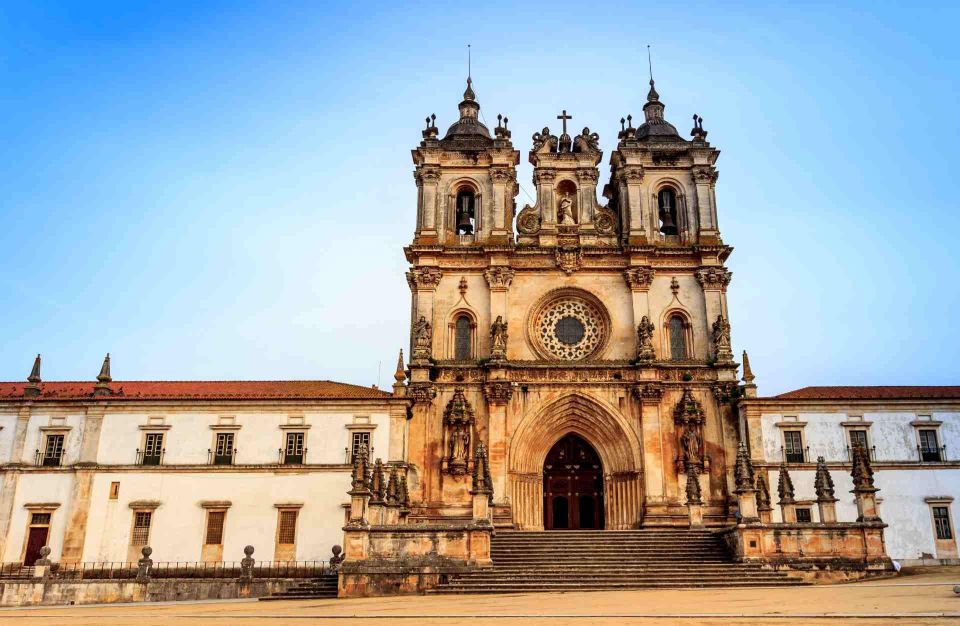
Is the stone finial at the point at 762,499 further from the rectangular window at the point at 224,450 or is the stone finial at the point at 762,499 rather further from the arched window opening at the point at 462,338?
the rectangular window at the point at 224,450

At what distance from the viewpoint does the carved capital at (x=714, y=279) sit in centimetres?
3550

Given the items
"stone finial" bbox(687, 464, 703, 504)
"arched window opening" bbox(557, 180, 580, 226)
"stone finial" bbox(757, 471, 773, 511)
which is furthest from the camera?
"arched window opening" bbox(557, 180, 580, 226)

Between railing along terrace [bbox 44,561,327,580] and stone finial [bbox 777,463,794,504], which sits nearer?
stone finial [bbox 777,463,794,504]

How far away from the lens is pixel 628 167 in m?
37.6

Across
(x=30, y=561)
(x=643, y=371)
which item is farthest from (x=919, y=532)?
(x=30, y=561)

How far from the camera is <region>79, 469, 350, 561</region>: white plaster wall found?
100 ft

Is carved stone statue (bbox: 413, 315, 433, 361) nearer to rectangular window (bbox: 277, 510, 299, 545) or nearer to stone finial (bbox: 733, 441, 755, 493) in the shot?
rectangular window (bbox: 277, 510, 299, 545)

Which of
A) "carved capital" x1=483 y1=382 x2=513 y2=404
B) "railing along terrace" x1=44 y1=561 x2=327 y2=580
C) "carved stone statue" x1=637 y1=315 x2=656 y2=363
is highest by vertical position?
"carved stone statue" x1=637 y1=315 x2=656 y2=363

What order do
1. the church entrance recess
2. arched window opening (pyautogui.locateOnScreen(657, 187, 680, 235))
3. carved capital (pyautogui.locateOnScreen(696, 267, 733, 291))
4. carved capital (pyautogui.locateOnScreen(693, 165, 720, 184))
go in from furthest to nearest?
1. arched window opening (pyautogui.locateOnScreen(657, 187, 680, 235))
2. carved capital (pyautogui.locateOnScreen(693, 165, 720, 184))
3. carved capital (pyautogui.locateOnScreen(696, 267, 733, 291))
4. the church entrance recess

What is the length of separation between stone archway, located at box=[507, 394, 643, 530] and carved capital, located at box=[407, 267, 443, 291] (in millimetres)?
7545

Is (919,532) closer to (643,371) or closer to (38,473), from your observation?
(643,371)

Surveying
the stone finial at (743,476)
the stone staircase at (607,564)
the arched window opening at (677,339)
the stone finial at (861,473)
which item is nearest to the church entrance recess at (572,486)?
the arched window opening at (677,339)

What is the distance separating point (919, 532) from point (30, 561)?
34.8 metres

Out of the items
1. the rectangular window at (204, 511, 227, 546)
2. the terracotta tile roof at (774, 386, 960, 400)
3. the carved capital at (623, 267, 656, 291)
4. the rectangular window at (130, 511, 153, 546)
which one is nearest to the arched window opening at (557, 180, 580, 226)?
the carved capital at (623, 267, 656, 291)
